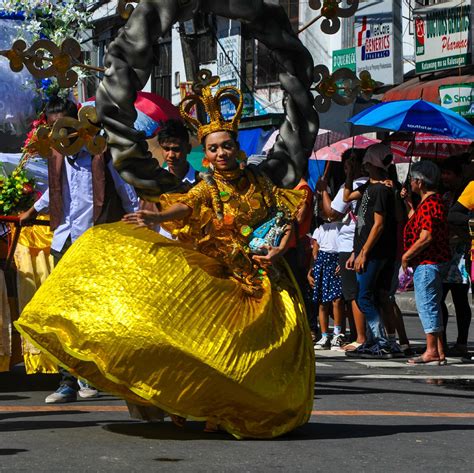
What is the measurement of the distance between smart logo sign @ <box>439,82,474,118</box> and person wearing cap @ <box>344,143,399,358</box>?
878 centimetres

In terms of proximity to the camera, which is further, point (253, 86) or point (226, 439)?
point (253, 86)

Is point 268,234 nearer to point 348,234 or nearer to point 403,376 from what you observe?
point 403,376

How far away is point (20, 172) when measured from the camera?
9.66m

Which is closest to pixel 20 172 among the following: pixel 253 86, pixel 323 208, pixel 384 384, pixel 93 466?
pixel 384 384

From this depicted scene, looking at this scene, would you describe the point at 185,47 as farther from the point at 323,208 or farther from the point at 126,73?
the point at 126,73

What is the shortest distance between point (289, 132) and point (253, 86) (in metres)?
24.0

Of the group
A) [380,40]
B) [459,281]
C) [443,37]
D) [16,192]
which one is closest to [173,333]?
[16,192]

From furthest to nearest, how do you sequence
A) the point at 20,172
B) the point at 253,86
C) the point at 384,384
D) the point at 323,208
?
the point at 253,86 < the point at 323,208 < the point at 384,384 < the point at 20,172

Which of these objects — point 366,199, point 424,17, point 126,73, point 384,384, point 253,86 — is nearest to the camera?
point 126,73

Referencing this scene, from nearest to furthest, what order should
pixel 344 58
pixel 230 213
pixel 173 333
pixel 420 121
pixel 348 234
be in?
pixel 173 333
pixel 230 213
pixel 348 234
pixel 420 121
pixel 344 58

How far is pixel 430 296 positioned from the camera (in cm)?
1184

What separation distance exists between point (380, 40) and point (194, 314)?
20.1 m

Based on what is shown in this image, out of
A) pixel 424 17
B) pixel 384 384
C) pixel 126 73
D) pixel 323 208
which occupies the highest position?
pixel 424 17

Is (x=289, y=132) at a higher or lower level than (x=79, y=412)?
higher
